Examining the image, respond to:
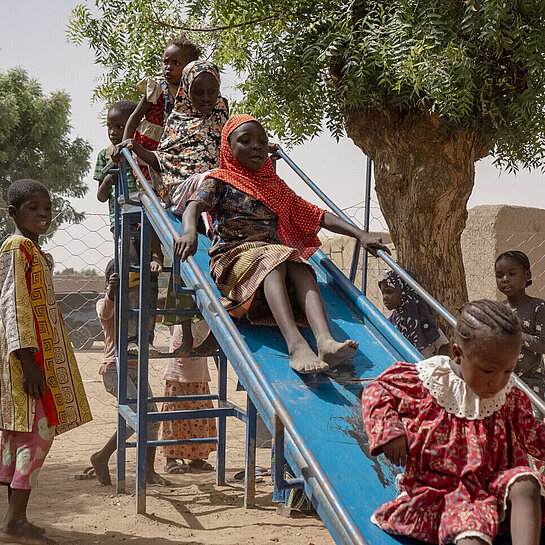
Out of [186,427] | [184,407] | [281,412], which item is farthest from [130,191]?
[281,412]

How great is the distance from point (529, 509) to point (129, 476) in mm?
4194

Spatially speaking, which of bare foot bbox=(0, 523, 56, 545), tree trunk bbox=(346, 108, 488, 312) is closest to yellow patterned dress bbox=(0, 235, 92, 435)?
bare foot bbox=(0, 523, 56, 545)

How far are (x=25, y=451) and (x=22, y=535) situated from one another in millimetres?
411

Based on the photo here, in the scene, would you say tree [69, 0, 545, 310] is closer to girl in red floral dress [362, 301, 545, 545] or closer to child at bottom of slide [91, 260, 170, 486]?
child at bottom of slide [91, 260, 170, 486]

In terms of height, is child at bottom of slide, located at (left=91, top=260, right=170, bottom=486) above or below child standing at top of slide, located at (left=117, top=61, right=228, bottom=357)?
below

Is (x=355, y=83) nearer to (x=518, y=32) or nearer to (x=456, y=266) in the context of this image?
(x=518, y=32)

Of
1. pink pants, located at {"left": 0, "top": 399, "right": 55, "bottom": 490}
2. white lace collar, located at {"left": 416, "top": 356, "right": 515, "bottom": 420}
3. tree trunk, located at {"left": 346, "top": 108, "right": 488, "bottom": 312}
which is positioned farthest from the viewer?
tree trunk, located at {"left": 346, "top": 108, "right": 488, "bottom": 312}

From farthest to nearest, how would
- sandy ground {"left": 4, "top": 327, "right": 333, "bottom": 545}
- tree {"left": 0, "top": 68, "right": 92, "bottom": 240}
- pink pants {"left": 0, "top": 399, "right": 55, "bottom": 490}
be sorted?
tree {"left": 0, "top": 68, "right": 92, "bottom": 240}
sandy ground {"left": 4, "top": 327, "right": 333, "bottom": 545}
pink pants {"left": 0, "top": 399, "right": 55, "bottom": 490}

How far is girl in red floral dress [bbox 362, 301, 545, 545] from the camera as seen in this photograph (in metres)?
2.13

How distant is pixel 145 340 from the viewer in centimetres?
473

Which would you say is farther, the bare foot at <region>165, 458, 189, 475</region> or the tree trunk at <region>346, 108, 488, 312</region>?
the tree trunk at <region>346, 108, 488, 312</region>

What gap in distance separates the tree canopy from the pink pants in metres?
3.14

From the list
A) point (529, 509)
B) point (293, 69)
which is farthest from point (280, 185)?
point (529, 509)

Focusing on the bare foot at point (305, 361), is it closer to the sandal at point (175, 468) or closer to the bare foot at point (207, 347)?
the bare foot at point (207, 347)
